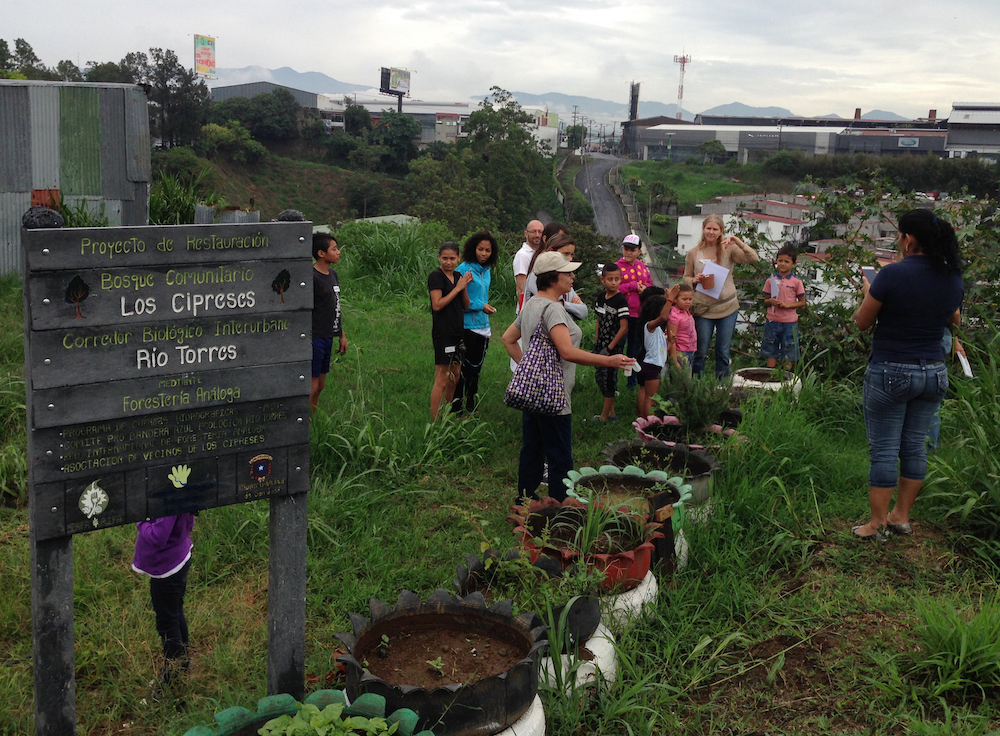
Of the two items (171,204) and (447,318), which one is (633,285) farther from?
(171,204)

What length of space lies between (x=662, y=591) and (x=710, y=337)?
12.7ft


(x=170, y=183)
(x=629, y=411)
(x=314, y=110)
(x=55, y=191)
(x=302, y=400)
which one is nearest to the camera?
(x=302, y=400)

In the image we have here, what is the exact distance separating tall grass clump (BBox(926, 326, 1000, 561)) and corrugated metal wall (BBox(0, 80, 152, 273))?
12.3m

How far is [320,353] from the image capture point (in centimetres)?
637

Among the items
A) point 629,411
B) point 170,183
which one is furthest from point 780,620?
point 170,183

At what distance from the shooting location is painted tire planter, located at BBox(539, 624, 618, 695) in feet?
10.7

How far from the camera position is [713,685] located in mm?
3463

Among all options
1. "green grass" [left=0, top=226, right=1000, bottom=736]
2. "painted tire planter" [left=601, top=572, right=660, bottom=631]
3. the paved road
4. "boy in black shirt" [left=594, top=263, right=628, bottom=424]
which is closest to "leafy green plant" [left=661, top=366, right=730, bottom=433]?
"green grass" [left=0, top=226, right=1000, bottom=736]

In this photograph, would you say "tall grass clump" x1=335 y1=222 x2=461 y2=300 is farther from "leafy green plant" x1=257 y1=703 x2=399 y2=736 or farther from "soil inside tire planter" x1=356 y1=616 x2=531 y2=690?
"leafy green plant" x1=257 y1=703 x2=399 y2=736

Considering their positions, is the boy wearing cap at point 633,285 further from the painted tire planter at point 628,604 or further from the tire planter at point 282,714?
the tire planter at point 282,714

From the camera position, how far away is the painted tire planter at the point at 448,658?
9.04 feet

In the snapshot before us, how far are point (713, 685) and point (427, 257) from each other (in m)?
10.7

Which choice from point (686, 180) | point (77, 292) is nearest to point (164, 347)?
point (77, 292)

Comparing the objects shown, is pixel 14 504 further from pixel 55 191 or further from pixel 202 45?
pixel 202 45
